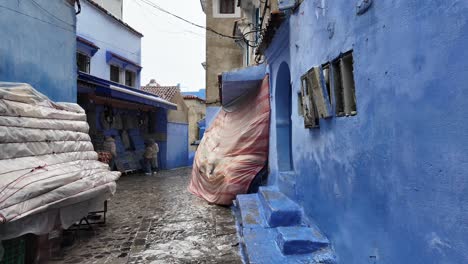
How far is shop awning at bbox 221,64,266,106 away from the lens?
8.75 m

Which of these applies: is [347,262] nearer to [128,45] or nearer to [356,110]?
[356,110]

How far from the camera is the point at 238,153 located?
341 inches

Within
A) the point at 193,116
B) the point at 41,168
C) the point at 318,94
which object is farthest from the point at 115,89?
the point at 193,116

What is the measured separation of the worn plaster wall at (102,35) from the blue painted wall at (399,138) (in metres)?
12.2

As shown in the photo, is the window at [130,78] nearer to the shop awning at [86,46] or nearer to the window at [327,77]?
the shop awning at [86,46]

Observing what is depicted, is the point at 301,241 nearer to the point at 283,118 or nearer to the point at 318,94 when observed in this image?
the point at 318,94

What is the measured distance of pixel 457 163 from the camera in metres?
1.86

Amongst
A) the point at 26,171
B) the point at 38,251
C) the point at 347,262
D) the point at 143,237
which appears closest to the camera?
the point at 347,262

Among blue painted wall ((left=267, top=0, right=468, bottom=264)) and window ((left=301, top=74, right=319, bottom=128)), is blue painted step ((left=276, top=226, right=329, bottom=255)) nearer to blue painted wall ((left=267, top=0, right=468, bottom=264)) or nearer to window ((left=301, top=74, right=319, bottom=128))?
blue painted wall ((left=267, top=0, right=468, bottom=264))

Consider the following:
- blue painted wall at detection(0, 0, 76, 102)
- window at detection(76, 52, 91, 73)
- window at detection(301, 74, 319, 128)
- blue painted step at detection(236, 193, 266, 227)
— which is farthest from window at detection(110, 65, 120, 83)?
A: window at detection(301, 74, 319, 128)

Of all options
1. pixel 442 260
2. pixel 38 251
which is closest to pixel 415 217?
pixel 442 260

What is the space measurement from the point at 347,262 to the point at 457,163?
6.51ft

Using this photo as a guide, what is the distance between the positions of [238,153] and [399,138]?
20.8 ft

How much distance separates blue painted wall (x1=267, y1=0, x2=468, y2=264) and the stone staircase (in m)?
0.28
